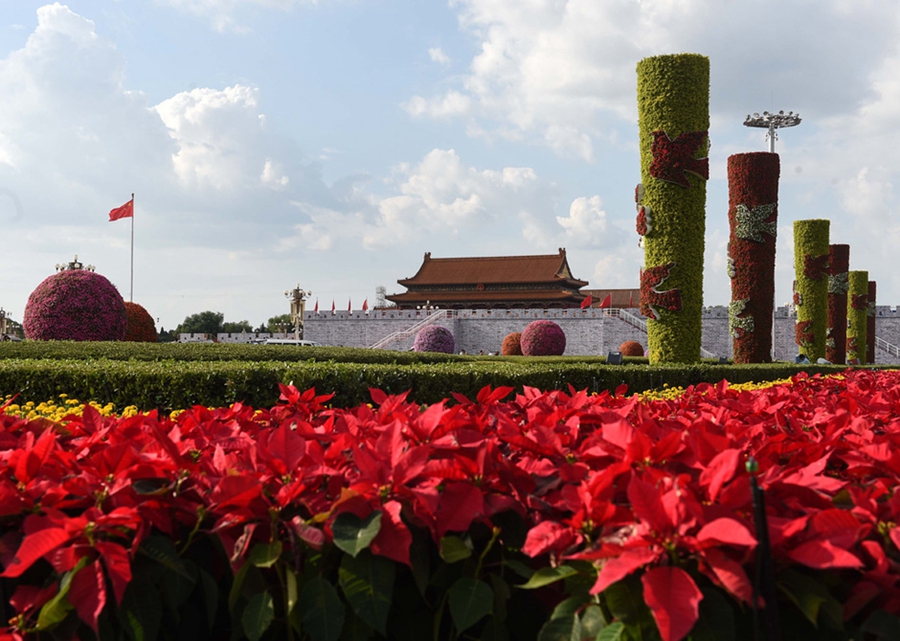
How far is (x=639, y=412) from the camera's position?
101 inches

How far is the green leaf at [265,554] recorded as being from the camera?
A: 1388 mm

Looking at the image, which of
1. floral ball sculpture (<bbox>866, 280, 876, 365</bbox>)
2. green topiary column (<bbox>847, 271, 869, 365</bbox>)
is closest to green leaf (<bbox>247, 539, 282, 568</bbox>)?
green topiary column (<bbox>847, 271, 869, 365</bbox>)

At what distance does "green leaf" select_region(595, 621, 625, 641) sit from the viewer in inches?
50.4

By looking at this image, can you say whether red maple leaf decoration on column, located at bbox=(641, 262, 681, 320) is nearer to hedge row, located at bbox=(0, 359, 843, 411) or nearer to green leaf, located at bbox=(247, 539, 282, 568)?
hedge row, located at bbox=(0, 359, 843, 411)

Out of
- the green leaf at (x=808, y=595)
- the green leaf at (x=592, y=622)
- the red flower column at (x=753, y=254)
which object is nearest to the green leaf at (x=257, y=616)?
the green leaf at (x=592, y=622)

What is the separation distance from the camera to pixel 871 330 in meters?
35.5

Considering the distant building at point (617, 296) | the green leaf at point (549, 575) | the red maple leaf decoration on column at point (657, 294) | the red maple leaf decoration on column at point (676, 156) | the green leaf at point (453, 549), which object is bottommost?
the green leaf at point (549, 575)

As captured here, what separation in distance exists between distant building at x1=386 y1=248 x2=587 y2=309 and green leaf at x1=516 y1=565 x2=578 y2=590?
44.3 meters

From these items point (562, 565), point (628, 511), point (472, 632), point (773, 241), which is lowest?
point (472, 632)

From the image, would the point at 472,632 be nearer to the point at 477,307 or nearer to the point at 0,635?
the point at 0,635

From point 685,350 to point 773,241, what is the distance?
6.03 meters

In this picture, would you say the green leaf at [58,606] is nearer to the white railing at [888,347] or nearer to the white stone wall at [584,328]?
the white stone wall at [584,328]

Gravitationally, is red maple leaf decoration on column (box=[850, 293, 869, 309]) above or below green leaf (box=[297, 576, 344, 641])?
above

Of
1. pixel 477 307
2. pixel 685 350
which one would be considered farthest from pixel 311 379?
pixel 477 307
